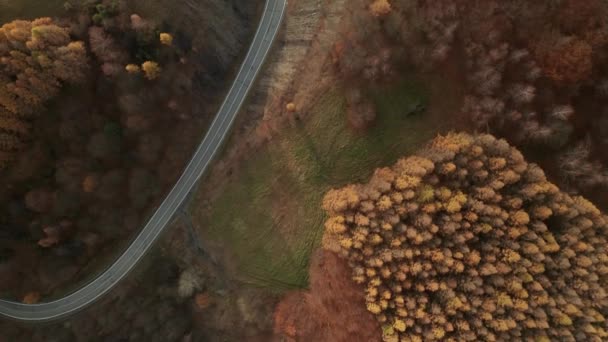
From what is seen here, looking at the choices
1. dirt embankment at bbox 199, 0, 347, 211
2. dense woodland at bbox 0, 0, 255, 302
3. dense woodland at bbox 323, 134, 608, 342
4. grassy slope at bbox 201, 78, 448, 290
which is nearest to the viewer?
dense woodland at bbox 323, 134, 608, 342

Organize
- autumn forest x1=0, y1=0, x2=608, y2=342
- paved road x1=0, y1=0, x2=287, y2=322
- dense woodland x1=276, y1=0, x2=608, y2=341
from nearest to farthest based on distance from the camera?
dense woodland x1=276, y1=0, x2=608, y2=341, autumn forest x1=0, y1=0, x2=608, y2=342, paved road x1=0, y1=0, x2=287, y2=322

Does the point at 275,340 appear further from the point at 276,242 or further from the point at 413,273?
the point at 413,273

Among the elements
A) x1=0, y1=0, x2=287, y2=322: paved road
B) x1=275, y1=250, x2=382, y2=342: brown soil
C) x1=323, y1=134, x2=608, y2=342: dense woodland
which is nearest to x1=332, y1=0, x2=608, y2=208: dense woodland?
x1=323, y1=134, x2=608, y2=342: dense woodland

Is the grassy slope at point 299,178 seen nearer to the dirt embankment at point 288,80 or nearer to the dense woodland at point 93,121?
the dirt embankment at point 288,80

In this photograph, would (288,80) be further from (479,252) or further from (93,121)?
(479,252)

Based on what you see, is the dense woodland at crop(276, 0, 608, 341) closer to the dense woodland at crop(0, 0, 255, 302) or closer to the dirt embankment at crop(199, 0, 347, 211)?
the dirt embankment at crop(199, 0, 347, 211)

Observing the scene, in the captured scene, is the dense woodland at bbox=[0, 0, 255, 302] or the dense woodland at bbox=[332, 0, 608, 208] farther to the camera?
the dense woodland at bbox=[0, 0, 255, 302]
